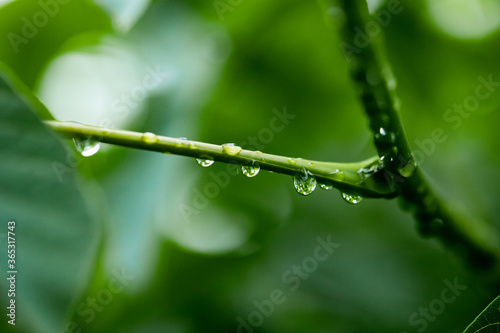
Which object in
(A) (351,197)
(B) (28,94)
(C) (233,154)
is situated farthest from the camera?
(B) (28,94)

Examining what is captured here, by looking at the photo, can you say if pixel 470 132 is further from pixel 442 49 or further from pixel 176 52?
pixel 176 52

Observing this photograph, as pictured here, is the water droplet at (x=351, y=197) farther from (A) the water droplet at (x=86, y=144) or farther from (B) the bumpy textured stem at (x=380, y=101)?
(A) the water droplet at (x=86, y=144)

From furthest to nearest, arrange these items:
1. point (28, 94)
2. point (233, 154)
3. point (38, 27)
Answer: point (38, 27)
point (28, 94)
point (233, 154)

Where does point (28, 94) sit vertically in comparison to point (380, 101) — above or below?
below

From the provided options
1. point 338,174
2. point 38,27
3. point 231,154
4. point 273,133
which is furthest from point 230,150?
point 38,27

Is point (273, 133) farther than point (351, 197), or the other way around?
point (273, 133)

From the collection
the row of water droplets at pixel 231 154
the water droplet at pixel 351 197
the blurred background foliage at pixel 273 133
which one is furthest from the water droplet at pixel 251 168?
the blurred background foliage at pixel 273 133

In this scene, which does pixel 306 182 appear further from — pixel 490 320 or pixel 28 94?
pixel 28 94
